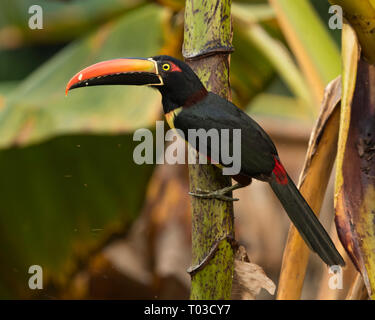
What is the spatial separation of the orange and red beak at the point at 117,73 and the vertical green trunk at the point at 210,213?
89 mm

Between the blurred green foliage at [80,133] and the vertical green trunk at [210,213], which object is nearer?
the vertical green trunk at [210,213]

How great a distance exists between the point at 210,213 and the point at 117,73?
0.29 metres

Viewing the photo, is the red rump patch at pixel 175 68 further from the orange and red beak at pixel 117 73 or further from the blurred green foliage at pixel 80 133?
the blurred green foliage at pixel 80 133

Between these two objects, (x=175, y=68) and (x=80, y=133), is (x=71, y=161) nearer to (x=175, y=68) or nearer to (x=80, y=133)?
(x=80, y=133)

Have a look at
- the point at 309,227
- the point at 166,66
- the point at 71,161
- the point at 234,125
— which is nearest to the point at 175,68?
the point at 166,66

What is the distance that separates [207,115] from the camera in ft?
3.45

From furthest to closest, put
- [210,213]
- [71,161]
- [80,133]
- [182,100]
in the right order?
[71,161] < [80,133] < [182,100] < [210,213]

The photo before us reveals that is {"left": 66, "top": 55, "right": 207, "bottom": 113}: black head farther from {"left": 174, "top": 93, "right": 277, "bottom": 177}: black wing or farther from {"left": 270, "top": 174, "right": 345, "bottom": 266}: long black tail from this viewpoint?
{"left": 270, "top": 174, "right": 345, "bottom": 266}: long black tail

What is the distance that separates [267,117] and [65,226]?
116 centimetres

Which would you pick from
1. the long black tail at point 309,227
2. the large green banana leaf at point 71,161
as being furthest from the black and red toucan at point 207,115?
the large green banana leaf at point 71,161

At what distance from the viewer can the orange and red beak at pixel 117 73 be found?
3.38 feet

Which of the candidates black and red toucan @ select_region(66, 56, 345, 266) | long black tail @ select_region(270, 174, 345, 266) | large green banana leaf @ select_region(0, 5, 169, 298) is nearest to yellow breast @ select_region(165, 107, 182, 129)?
black and red toucan @ select_region(66, 56, 345, 266)

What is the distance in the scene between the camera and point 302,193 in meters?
1.19

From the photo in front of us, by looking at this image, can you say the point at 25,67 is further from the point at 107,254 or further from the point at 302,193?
the point at 302,193
